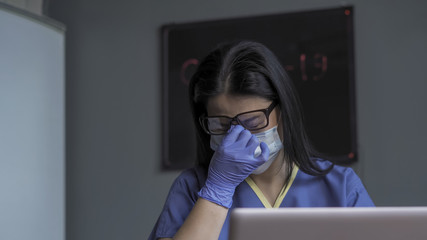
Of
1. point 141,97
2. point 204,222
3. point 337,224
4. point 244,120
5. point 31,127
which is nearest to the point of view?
point 337,224

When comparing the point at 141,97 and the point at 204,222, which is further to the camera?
the point at 141,97

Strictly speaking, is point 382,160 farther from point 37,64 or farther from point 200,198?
point 37,64

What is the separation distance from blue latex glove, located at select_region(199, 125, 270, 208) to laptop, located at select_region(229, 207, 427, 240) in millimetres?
522

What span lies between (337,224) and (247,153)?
21.6 inches

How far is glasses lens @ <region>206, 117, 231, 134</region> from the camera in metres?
1.22

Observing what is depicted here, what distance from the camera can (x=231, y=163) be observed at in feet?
3.84

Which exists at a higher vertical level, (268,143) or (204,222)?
(268,143)

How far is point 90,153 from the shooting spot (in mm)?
2689

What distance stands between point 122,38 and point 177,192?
1.64m

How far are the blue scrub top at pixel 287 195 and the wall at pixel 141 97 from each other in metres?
1.10

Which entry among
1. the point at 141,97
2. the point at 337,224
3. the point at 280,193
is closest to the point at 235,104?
the point at 280,193

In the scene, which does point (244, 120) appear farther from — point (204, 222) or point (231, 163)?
point (204, 222)

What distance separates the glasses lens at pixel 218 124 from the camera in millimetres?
1225

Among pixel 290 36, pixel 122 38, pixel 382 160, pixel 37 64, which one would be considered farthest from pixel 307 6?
pixel 37 64
